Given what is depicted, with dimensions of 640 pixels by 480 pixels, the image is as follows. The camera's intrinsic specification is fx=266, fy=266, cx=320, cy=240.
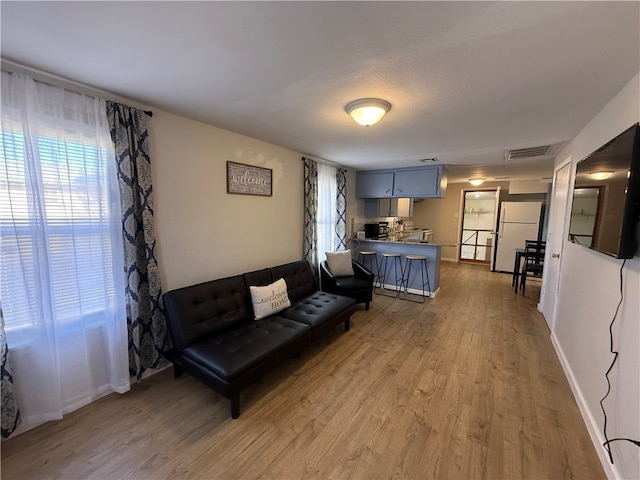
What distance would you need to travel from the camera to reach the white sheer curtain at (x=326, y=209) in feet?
14.3

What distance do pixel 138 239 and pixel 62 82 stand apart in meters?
1.15

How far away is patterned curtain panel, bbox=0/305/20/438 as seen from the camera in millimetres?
1604

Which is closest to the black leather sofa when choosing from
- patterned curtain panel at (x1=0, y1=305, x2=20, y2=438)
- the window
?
the window

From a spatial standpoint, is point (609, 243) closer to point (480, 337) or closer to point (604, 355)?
point (604, 355)

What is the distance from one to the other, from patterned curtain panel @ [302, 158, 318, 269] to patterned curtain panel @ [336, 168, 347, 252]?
67 cm

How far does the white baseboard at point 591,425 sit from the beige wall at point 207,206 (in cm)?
314

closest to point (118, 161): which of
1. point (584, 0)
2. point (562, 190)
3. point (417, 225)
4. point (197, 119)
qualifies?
point (197, 119)

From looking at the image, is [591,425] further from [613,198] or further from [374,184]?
[374,184]

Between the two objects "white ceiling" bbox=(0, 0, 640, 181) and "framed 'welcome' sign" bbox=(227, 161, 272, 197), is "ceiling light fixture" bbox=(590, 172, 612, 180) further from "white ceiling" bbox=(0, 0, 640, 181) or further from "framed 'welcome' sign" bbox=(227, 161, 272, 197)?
"framed 'welcome' sign" bbox=(227, 161, 272, 197)

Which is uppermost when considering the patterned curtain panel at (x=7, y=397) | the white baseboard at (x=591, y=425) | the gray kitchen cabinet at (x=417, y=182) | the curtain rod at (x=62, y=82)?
the curtain rod at (x=62, y=82)

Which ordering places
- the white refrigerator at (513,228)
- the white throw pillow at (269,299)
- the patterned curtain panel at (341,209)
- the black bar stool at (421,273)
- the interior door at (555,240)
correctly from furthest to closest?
the white refrigerator at (513,228) < the patterned curtain panel at (341,209) < the black bar stool at (421,273) < the interior door at (555,240) < the white throw pillow at (269,299)

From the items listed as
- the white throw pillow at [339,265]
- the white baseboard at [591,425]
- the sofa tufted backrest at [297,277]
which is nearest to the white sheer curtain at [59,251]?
the sofa tufted backrest at [297,277]

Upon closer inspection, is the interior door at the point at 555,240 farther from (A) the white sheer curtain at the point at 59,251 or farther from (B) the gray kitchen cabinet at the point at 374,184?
(A) the white sheer curtain at the point at 59,251

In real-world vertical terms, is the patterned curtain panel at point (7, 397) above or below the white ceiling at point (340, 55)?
below
